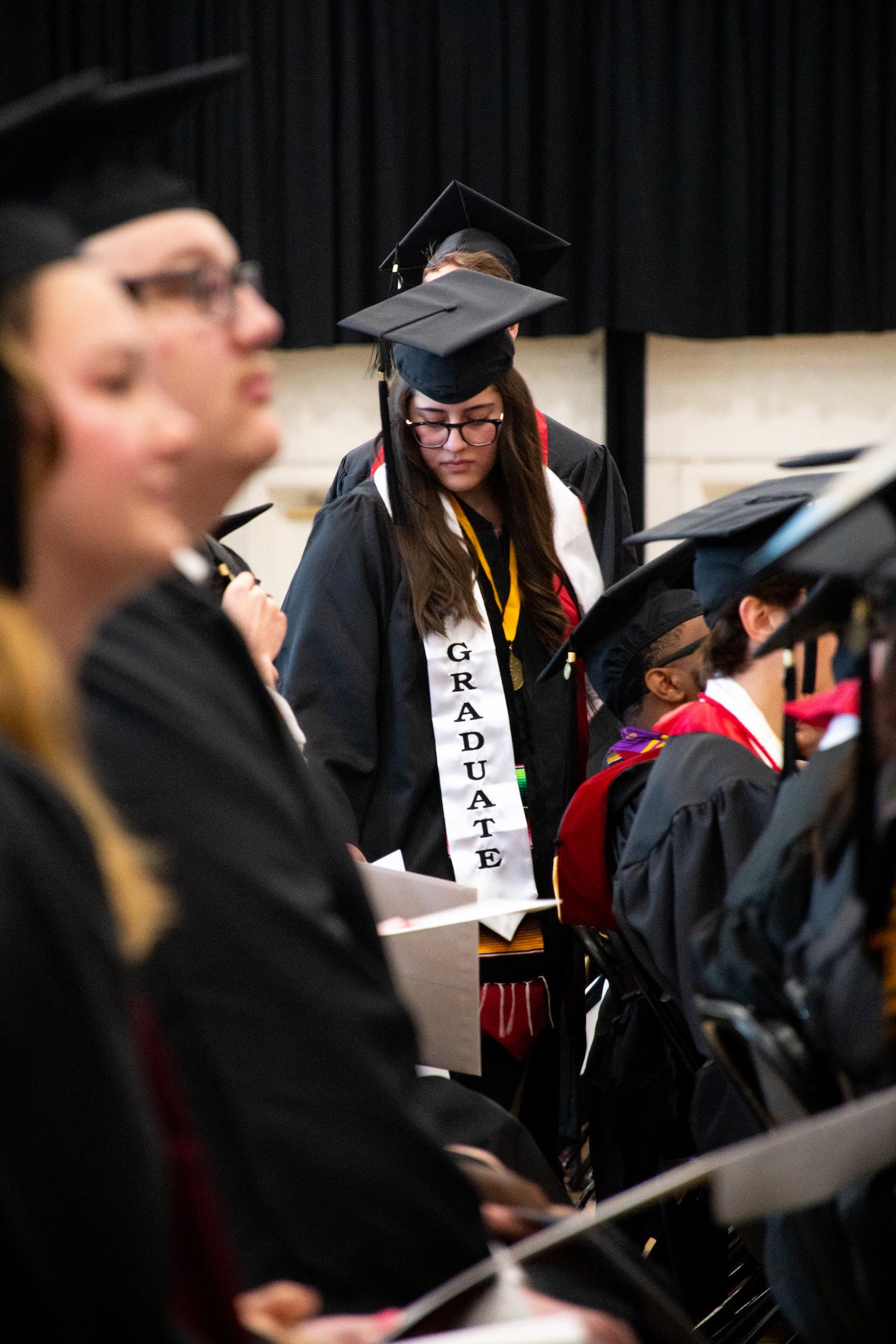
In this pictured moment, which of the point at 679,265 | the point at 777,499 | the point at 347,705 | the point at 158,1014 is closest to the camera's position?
the point at 158,1014

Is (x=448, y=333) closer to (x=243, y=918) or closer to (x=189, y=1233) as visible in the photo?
(x=243, y=918)

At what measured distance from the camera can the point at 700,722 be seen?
2400mm

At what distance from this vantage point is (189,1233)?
1.03 m

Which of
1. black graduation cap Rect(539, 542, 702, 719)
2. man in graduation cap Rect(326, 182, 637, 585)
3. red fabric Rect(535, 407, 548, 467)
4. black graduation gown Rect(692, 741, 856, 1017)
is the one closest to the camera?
black graduation gown Rect(692, 741, 856, 1017)

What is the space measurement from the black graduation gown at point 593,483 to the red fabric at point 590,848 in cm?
114

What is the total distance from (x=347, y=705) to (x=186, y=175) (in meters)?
3.64

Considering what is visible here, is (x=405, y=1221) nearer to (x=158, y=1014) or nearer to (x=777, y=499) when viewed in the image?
(x=158, y=1014)

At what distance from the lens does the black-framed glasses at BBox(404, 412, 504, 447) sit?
10.4 ft

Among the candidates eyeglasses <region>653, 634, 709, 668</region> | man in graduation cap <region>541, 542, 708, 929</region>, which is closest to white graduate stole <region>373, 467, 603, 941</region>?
man in graduation cap <region>541, 542, 708, 929</region>

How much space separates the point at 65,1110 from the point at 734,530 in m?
1.67

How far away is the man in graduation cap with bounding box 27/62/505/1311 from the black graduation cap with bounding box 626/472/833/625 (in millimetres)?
1067

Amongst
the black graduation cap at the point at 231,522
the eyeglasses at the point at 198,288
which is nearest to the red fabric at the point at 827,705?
the eyeglasses at the point at 198,288

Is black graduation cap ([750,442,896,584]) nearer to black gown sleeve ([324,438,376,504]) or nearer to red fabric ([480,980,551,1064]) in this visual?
red fabric ([480,980,551,1064])

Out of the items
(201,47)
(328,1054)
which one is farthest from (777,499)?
(201,47)
